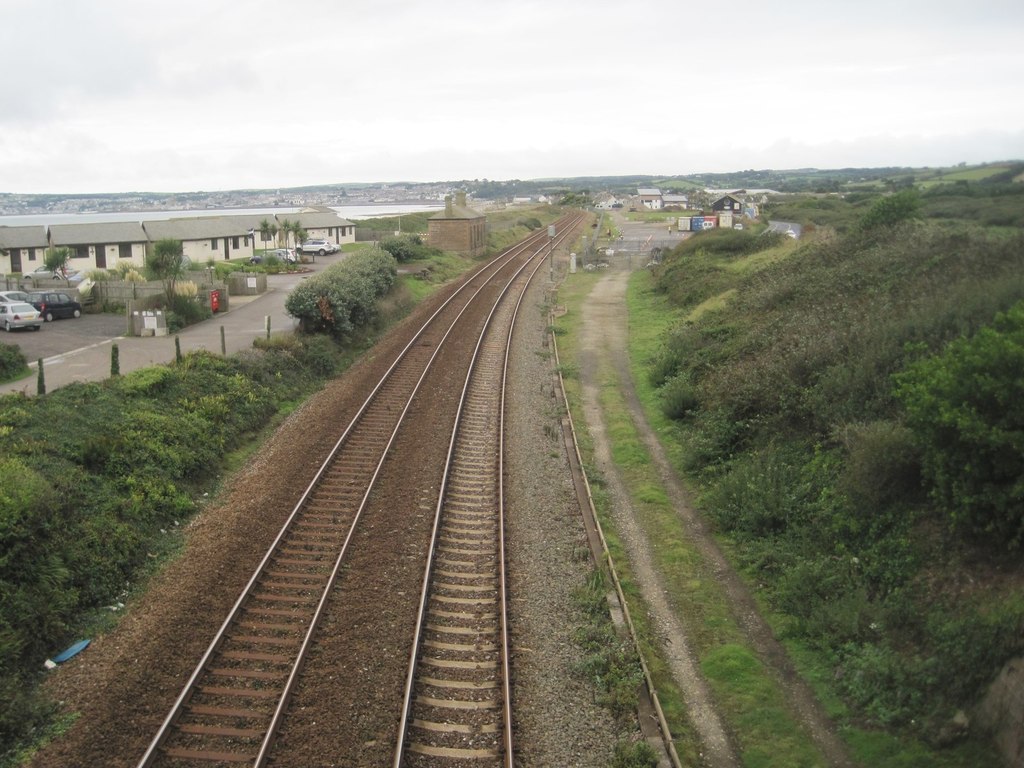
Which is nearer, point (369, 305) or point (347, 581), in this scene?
point (347, 581)

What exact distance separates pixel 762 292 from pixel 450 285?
21190 mm

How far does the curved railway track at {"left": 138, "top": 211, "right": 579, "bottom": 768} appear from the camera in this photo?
8.34m

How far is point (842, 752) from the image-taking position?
28.3 feet

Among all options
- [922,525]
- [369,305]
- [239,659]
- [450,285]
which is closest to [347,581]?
[239,659]

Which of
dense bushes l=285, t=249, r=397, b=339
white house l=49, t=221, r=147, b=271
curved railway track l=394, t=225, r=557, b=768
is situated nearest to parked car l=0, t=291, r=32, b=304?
dense bushes l=285, t=249, r=397, b=339

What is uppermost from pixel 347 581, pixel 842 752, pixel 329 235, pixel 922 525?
pixel 329 235

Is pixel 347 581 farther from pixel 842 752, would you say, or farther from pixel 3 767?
pixel 842 752

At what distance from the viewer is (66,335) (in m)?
27.8

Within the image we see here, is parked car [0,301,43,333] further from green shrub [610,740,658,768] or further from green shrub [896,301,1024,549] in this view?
green shrub [896,301,1024,549]

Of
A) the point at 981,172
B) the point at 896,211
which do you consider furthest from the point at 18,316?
the point at 981,172

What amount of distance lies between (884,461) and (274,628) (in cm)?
875

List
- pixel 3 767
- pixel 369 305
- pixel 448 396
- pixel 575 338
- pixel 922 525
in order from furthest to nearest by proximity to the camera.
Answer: pixel 575 338 → pixel 369 305 → pixel 448 396 → pixel 922 525 → pixel 3 767

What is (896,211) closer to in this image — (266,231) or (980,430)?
(980,430)

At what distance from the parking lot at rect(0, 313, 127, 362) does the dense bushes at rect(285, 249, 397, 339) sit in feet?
22.5
